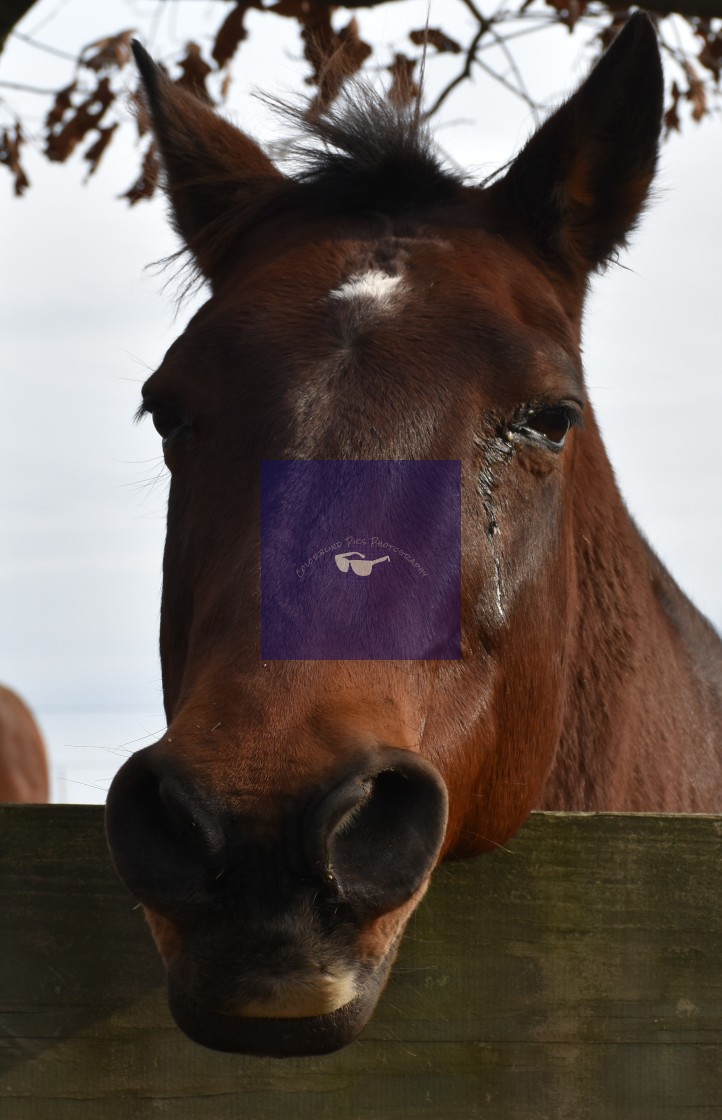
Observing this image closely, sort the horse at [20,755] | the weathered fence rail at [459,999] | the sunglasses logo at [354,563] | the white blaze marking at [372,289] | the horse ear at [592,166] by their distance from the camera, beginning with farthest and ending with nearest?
the horse at [20,755], the horse ear at [592,166], the white blaze marking at [372,289], the sunglasses logo at [354,563], the weathered fence rail at [459,999]

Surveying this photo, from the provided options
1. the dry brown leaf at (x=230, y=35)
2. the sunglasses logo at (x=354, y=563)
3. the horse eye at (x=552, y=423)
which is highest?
the dry brown leaf at (x=230, y=35)

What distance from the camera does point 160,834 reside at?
185cm

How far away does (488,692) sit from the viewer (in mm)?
2539

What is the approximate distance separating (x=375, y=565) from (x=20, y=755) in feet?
37.3

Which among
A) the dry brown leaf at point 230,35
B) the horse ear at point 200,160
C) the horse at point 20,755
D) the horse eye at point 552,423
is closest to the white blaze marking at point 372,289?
the horse eye at point 552,423

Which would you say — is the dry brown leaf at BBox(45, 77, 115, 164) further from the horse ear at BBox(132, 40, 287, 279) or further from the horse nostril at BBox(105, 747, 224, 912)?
the horse nostril at BBox(105, 747, 224, 912)

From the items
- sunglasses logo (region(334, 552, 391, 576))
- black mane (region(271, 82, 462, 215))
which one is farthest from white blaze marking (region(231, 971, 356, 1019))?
black mane (region(271, 82, 462, 215))

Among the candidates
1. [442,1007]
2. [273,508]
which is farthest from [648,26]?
[442,1007]

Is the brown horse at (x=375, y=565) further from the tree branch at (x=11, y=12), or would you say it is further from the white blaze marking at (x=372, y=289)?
the tree branch at (x=11, y=12)

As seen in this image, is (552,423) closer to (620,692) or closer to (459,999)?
(620,692)

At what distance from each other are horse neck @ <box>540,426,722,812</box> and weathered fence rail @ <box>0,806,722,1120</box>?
3.12 ft

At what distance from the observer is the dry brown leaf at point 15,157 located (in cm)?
614

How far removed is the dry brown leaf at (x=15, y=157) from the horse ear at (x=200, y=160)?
2831mm

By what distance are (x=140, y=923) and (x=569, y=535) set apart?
4.88 ft
